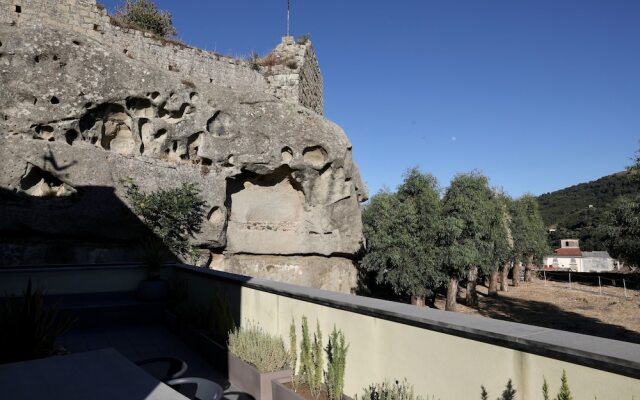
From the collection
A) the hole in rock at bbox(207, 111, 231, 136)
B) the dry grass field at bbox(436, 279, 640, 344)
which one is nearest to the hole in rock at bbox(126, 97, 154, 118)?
the hole in rock at bbox(207, 111, 231, 136)

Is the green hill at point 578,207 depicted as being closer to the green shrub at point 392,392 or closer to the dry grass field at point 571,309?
the dry grass field at point 571,309

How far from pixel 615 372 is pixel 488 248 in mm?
21168

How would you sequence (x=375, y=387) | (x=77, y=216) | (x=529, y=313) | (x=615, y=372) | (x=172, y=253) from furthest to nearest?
(x=529, y=313), (x=172, y=253), (x=77, y=216), (x=375, y=387), (x=615, y=372)

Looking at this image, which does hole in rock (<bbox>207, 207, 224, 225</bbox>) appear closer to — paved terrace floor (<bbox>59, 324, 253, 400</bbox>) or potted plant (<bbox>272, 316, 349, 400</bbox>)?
paved terrace floor (<bbox>59, 324, 253, 400</bbox>)

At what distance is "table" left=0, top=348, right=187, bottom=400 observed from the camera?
6.98 feet

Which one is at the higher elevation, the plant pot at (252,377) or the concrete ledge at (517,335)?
the concrete ledge at (517,335)

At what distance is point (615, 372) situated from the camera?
76.7 inches

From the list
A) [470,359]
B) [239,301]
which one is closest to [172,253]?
[239,301]

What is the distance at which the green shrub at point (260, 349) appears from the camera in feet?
13.7

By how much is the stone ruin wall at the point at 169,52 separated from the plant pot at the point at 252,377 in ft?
45.0

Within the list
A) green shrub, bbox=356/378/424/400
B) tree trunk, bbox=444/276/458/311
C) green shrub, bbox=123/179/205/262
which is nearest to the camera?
green shrub, bbox=356/378/424/400

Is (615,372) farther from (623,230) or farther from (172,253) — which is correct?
(623,230)

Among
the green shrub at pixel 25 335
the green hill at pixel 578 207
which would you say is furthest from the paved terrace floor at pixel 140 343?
the green hill at pixel 578 207

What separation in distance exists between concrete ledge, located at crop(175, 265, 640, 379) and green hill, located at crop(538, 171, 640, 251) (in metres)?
73.0
